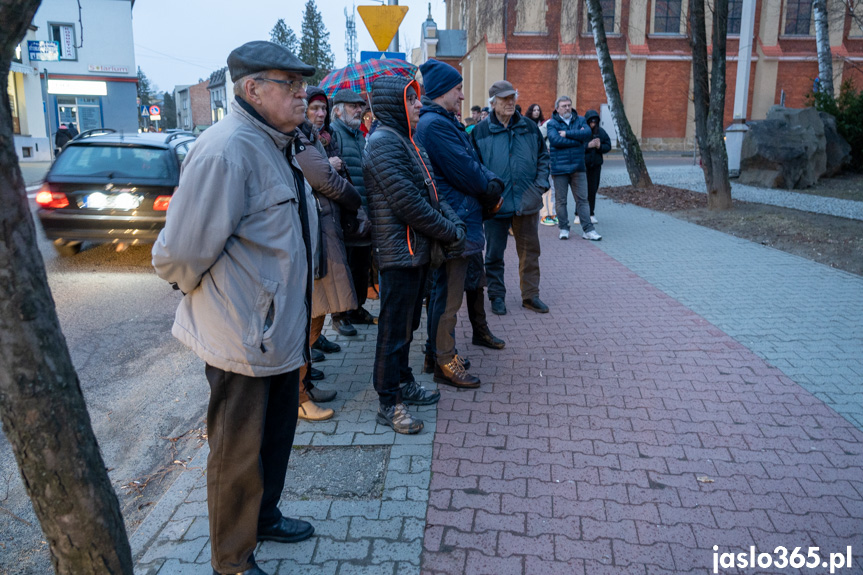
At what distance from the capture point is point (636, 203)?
49.8 feet

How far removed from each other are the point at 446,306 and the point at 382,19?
17.7 ft

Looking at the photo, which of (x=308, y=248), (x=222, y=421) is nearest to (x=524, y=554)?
(x=222, y=421)

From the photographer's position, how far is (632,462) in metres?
3.75

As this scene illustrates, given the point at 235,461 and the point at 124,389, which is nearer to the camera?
the point at 235,461

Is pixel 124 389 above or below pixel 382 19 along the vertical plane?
below

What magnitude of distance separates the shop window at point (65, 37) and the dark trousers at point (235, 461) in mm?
44803

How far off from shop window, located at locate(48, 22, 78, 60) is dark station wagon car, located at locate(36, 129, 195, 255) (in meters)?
37.3

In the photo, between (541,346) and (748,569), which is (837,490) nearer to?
(748,569)

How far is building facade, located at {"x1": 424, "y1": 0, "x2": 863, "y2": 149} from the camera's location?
36.5 metres

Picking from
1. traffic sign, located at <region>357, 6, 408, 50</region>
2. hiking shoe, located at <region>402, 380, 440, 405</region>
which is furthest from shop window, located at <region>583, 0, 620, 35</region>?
hiking shoe, located at <region>402, 380, 440, 405</region>

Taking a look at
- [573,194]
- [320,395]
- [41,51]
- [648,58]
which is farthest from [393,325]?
[648,58]

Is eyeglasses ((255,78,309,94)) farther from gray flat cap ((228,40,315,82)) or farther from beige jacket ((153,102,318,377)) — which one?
beige jacket ((153,102,318,377))

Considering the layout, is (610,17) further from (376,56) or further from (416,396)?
(416,396)

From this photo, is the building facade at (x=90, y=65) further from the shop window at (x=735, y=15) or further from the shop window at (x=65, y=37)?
the shop window at (x=735, y=15)
